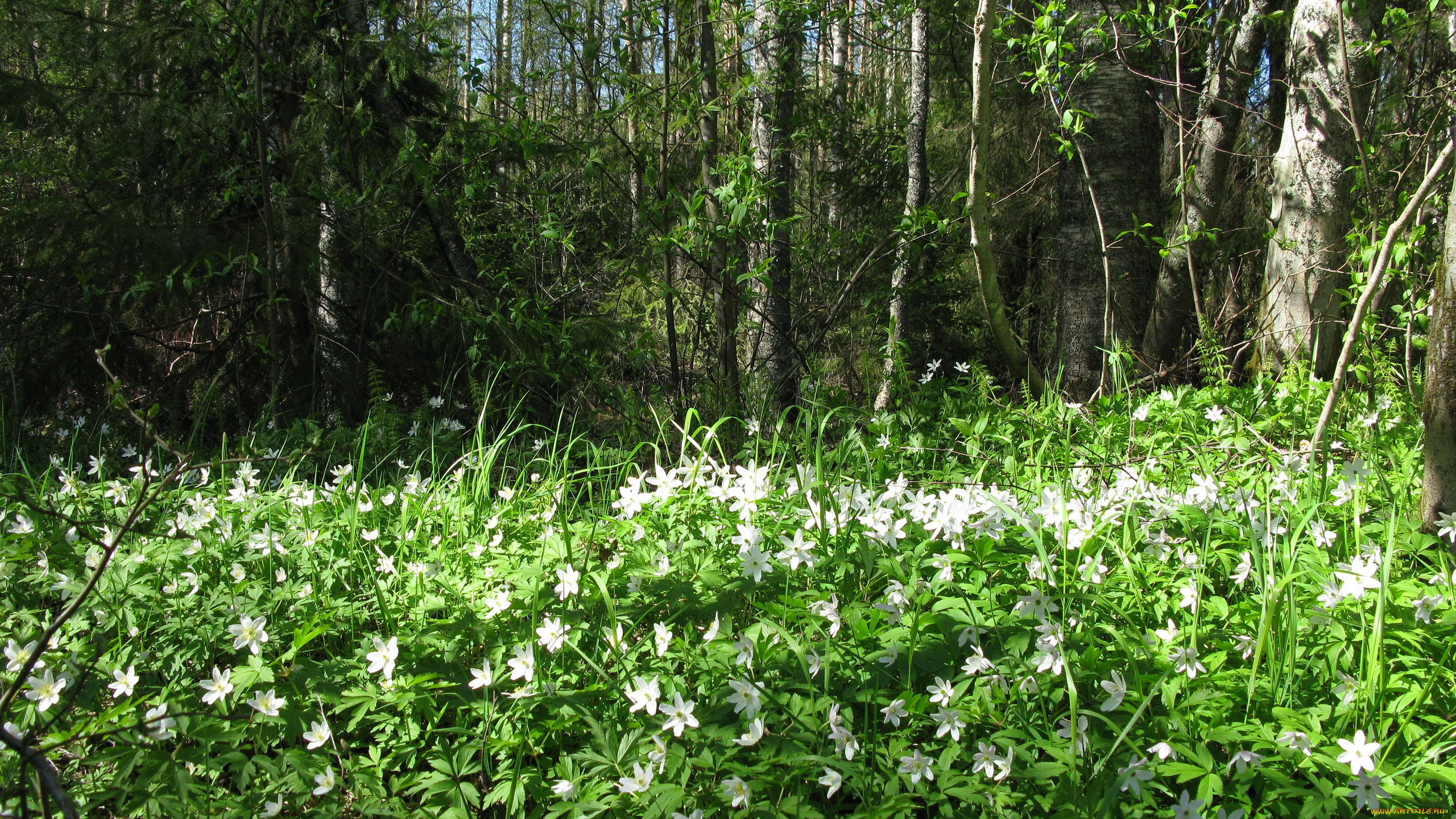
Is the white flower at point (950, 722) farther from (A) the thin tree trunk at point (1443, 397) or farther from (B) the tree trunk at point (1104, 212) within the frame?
(B) the tree trunk at point (1104, 212)

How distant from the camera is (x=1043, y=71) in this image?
139 inches

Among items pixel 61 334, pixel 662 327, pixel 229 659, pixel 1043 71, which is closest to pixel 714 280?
pixel 1043 71

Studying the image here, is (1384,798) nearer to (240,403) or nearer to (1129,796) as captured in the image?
(1129,796)

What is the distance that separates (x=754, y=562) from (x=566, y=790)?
0.63 meters

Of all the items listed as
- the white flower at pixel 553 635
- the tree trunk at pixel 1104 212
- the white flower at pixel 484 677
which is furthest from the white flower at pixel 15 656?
the tree trunk at pixel 1104 212

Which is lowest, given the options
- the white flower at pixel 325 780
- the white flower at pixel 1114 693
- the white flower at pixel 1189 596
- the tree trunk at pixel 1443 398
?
the white flower at pixel 325 780

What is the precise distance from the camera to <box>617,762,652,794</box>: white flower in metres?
1.47

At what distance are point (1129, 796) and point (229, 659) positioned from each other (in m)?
2.12

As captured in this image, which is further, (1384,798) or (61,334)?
(61,334)

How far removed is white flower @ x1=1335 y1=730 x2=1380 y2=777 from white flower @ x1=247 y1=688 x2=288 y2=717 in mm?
1970

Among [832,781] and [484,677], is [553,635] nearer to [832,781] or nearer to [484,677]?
[484,677]

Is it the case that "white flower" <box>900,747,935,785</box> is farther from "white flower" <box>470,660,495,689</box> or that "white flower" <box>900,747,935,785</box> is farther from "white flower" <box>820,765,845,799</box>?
"white flower" <box>470,660,495,689</box>

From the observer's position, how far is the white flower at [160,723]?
1.24 m

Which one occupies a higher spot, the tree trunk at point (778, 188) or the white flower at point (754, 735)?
the tree trunk at point (778, 188)
